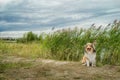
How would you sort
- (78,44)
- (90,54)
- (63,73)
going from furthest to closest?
(78,44) → (90,54) → (63,73)

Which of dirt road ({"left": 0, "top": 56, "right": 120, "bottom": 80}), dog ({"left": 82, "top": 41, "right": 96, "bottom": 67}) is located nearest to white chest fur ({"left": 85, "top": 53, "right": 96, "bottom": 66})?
dog ({"left": 82, "top": 41, "right": 96, "bottom": 67})

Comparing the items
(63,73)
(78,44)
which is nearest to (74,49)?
(78,44)

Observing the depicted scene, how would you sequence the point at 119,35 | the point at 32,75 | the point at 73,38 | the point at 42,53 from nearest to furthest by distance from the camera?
the point at 32,75 < the point at 119,35 < the point at 73,38 < the point at 42,53

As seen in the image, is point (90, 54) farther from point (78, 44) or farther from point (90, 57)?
point (78, 44)

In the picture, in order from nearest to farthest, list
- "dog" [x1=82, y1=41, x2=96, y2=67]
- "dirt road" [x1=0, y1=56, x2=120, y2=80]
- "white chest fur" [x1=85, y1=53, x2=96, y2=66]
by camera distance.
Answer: "dirt road" [x1=0, y1=56, x2=120, y2=80]
"dog" [x1=82, y1=41, x2=96, y2=67]
"white chest fur" [x1=85, y1=53, x2=96, y2=66]

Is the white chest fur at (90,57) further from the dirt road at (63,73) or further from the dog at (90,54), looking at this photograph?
the dirt road at (63,73)

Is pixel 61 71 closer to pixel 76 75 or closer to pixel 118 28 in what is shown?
pixel 76 75

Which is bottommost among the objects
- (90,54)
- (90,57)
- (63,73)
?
(63,73)

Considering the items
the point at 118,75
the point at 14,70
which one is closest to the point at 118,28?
the point at 118,75

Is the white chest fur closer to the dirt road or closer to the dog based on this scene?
the dog

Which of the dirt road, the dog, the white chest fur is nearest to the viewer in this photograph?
the dirt road

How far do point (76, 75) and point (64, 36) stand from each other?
498 centimetres

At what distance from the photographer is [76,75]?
10742 mm

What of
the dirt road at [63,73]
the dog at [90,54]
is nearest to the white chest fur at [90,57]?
the dog at [90,54]
